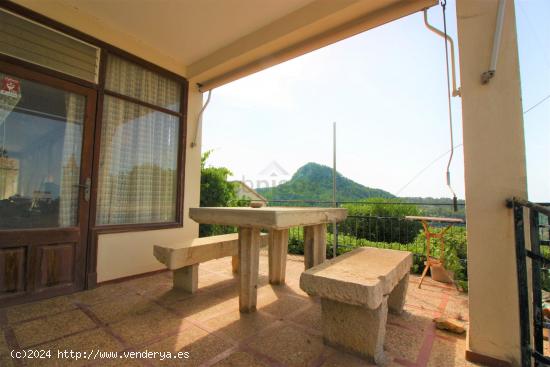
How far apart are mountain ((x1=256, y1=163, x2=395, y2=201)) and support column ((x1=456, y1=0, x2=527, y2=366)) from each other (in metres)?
9.98

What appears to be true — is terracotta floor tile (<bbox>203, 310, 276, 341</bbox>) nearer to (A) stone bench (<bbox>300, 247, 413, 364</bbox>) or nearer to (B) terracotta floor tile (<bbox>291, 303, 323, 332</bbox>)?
(B) terracotta floor tile (<bbox>291, 303, 323, 332</bbox>)

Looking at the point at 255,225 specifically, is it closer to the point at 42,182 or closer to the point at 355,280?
the point at 355,280

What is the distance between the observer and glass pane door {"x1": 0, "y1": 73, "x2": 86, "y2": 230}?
2248 mm

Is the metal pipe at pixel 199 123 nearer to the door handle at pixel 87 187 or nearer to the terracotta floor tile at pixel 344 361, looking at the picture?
the door handle at pixel 87 187

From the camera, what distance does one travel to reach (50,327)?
5.98ft

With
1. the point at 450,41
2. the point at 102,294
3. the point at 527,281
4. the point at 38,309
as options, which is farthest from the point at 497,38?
the point at 38,309

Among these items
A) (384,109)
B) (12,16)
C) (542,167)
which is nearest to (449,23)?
(542,167)

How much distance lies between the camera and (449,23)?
201 cm

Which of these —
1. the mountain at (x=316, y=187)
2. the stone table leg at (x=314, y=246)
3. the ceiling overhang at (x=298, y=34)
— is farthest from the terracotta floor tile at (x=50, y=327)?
the mountain at (x=316, y=187)

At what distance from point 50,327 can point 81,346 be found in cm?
48

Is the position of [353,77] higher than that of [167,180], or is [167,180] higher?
[353,77]

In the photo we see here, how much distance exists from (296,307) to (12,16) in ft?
12.0

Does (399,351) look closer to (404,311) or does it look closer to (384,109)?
(404,311)

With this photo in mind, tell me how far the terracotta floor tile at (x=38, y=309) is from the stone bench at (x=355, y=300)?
2160mm
